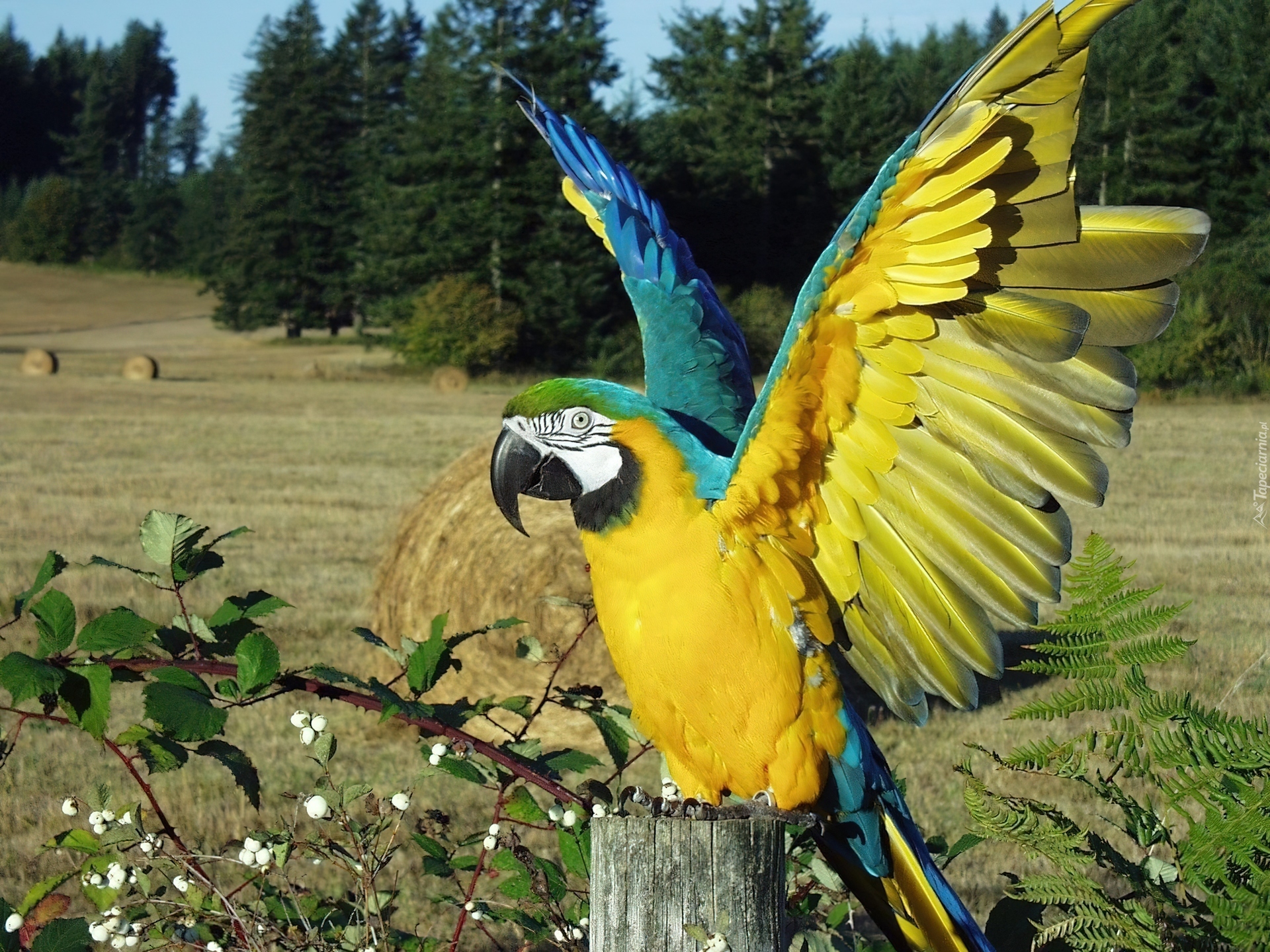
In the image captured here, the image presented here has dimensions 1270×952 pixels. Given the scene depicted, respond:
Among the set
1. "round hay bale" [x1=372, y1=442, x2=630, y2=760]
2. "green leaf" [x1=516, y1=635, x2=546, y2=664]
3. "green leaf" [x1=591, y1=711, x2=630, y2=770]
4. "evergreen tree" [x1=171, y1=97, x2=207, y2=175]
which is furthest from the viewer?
"evergreen tree" [x1=171, y1=97, x2=207, y2=175]

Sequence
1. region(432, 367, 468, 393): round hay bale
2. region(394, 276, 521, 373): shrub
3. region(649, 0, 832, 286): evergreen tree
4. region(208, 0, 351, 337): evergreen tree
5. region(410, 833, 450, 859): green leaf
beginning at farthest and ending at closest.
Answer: region(208, 0, 351, 337): evergreen tree < region(649, 0, 832, 286): evergreen tree < region(394, 276, 521, 373): shrub < region(432, 367, 468, 393): round hay bale < region(410, 833, 450, 859): green leaf

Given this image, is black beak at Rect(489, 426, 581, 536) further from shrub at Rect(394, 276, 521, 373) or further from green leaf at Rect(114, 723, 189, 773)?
shrub at Rect(394, 276, 521, 373)

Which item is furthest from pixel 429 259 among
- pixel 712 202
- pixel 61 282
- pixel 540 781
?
pixel 540 781

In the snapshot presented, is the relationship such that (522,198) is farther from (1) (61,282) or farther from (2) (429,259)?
(1) (61,282)

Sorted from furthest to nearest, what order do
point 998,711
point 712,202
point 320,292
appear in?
point 320,292, point 712,202, point 998,711

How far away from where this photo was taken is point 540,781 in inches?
69.6

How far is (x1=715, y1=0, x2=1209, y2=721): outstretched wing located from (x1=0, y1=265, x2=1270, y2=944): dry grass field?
1.13m

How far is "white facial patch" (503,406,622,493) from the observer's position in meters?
2.06

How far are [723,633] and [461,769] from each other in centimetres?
47

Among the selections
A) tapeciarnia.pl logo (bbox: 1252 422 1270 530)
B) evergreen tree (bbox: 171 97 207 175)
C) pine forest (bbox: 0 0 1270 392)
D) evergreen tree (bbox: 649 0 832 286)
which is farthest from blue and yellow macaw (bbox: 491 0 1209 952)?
evergreen tree (bbox: 171 97 207 175)

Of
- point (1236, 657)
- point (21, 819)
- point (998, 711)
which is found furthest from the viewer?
point (1236, 657)

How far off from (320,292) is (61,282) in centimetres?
1278

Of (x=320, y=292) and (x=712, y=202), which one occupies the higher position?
(x=712, y=202)

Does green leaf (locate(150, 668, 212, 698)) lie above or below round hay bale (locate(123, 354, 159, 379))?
above
